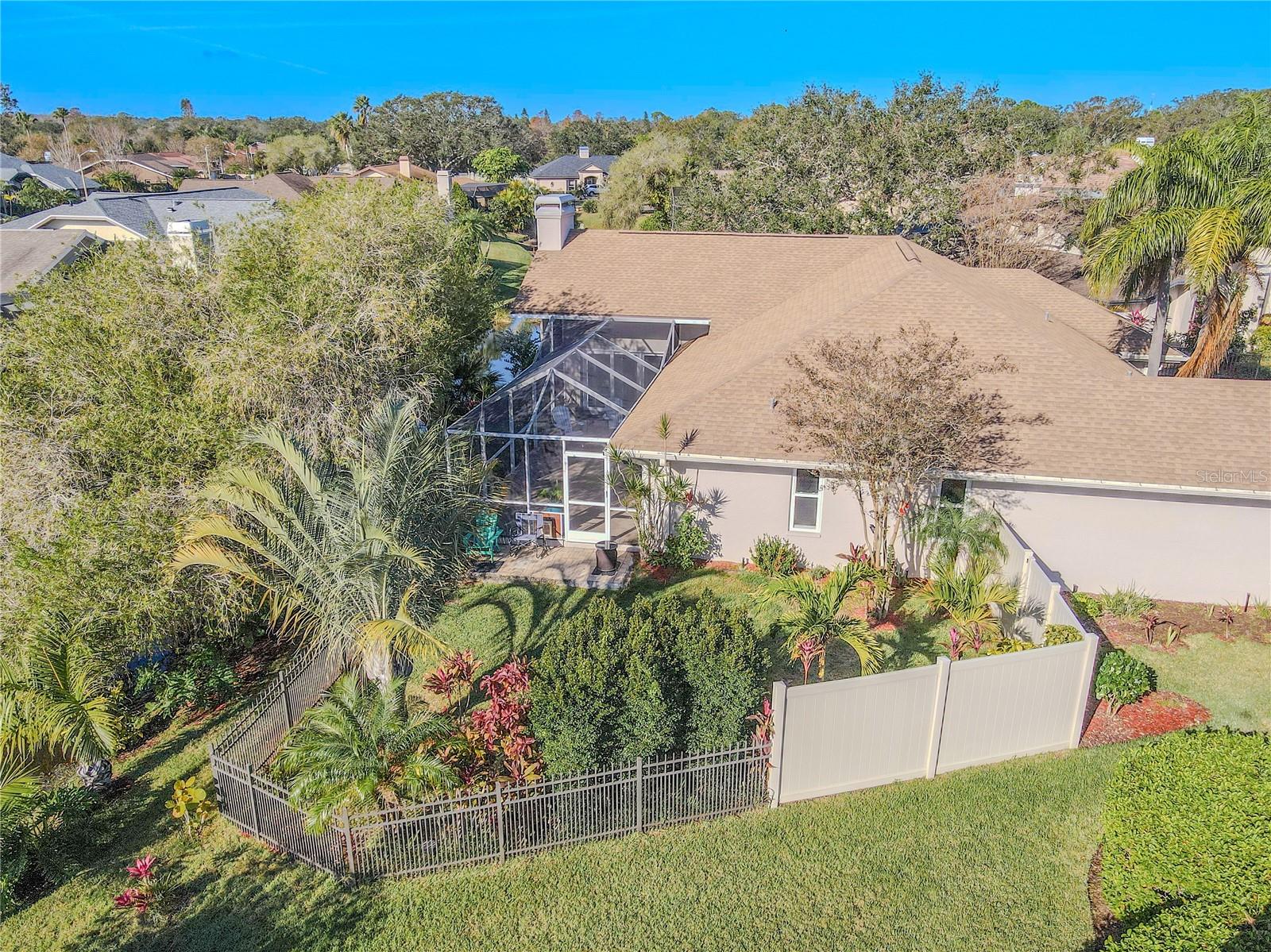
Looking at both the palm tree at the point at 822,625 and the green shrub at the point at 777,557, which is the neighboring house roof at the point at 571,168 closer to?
the green shrub at the point at 777,557

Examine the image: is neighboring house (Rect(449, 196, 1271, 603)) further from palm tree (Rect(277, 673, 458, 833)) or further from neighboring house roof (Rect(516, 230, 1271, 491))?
palm tree (Rect(277, 673, 458, 833))

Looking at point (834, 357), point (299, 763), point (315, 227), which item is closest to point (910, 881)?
point (299, 763)

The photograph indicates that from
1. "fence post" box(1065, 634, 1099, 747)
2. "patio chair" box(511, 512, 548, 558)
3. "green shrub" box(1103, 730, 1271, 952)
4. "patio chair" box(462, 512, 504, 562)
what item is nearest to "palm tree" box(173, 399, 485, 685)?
"patio chair" box(462, 512, 504, 562)

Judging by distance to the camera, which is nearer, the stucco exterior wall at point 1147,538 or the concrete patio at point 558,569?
the stucco exterior wall at point 1147,538

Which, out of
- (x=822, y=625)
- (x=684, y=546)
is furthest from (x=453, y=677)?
(x=684, y=546)

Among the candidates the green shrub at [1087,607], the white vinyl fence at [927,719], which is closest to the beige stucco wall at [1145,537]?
the green shrub at [1087,607]
